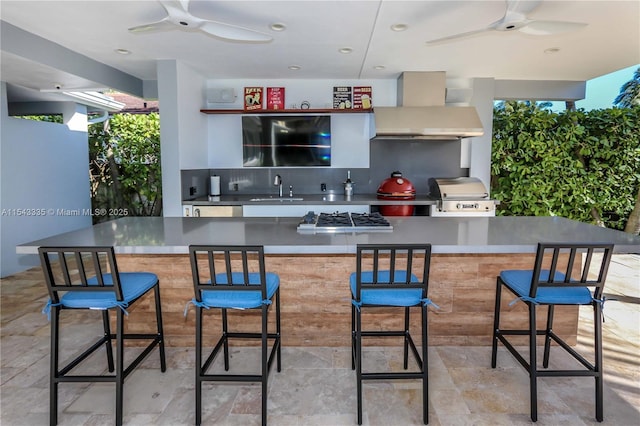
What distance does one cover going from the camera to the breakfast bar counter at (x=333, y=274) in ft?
8.22

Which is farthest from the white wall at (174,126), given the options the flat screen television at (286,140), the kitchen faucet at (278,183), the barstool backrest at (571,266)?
the barstool backrest at (571,266)

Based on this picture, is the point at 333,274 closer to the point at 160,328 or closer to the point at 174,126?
the point at 160,328

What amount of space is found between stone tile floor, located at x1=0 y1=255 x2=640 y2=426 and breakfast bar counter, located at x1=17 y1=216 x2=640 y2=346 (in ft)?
0.45

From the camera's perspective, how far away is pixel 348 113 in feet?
16.1

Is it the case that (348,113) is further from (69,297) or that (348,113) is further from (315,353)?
(69,297)

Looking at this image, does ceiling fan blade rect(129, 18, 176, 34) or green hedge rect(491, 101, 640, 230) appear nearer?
Answer: ceiling fan blade rect(129, 18, 176, 34)

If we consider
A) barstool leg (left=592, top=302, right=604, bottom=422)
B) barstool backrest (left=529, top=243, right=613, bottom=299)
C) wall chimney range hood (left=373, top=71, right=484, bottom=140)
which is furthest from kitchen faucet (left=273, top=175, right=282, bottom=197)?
barstool leg (left=592, top=302, right=604, bottom=422)

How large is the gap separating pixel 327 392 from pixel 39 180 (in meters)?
4.79

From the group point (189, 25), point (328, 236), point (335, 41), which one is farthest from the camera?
point (335, 41)

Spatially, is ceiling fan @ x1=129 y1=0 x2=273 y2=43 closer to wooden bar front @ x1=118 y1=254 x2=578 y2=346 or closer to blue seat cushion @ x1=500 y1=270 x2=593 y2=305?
wooden bar front @ x1=118 y1=254 x2=578 y2=346

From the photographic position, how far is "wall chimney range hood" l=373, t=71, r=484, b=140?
4.36 m

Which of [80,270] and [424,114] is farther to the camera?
[424,114]

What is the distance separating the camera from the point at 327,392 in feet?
7.45

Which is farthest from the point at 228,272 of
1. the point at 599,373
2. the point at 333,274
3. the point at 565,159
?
the point at 565,159
